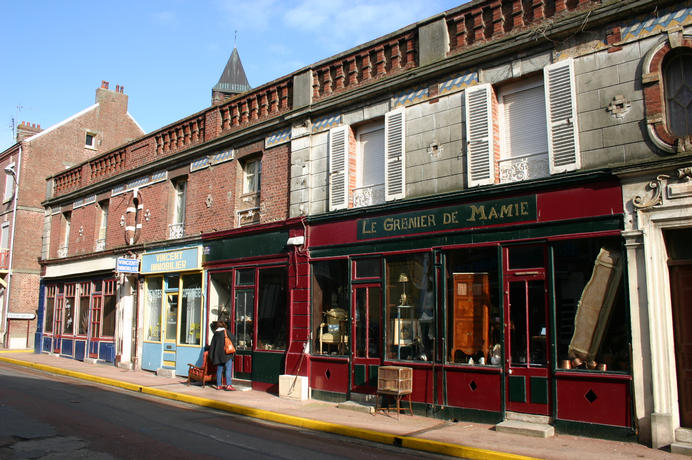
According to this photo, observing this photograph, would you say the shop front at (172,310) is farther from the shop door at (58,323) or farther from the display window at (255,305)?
the shop door at (58,323)

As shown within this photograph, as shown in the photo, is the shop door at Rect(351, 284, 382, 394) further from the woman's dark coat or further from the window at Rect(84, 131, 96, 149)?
the window at Rect(84, 131, 96, 149)

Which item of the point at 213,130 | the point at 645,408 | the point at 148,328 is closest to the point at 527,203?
the point at 645,408

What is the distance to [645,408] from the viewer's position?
8016 millimetres

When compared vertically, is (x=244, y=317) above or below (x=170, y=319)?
above

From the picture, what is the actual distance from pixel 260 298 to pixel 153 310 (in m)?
5.91

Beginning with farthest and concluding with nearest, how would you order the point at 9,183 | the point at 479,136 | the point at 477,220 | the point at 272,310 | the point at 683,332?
the point at 9,183
the point at 272,310
the point at 479,136
the point at 477,220
the point at 683,332

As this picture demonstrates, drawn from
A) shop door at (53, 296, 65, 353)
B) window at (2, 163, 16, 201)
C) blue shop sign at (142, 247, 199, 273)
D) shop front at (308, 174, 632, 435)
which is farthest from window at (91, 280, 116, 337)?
window at (2, 163, 16, 201)

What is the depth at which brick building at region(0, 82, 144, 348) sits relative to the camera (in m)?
28.4

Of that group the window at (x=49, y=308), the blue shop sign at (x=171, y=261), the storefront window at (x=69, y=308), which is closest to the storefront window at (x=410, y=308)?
the blue shop sign at (x=171, y=261)

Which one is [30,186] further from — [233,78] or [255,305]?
[255,305]

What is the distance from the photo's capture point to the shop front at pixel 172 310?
1672 centimetres

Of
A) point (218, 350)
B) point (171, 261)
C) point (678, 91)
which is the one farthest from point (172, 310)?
point (678, 91)

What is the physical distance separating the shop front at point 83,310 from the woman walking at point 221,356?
22.7 feet

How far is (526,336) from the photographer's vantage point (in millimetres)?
9508
